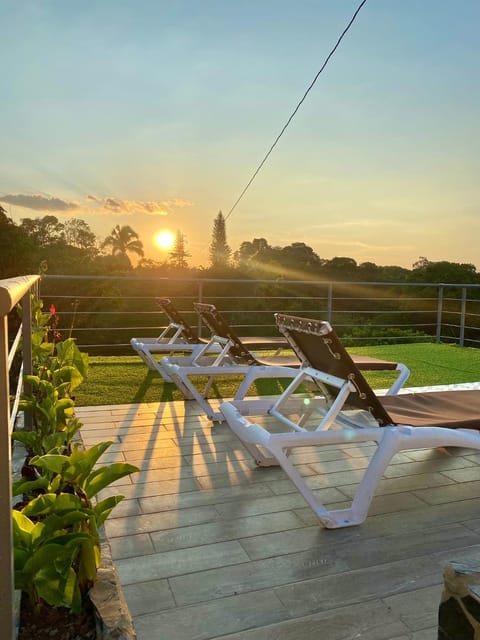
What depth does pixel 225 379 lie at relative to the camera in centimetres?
506

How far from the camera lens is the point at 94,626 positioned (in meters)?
1.08

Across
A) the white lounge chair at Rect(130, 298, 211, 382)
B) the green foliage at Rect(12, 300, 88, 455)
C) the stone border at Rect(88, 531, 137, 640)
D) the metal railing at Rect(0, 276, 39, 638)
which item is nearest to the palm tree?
the white lounge chair at Rect(130, 298, 211, 382)

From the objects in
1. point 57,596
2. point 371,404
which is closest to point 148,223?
point 371,404

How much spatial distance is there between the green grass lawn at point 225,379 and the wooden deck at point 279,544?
1.19 metres

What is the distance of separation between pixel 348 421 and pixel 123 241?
38979mm

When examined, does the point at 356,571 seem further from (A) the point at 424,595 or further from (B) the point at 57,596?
(B) the point at 57,596

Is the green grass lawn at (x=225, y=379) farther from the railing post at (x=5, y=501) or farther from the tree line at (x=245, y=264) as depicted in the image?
the tree line at (x=245, y=264)

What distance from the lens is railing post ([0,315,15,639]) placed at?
2.45ft

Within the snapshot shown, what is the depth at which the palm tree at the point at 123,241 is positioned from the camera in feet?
129

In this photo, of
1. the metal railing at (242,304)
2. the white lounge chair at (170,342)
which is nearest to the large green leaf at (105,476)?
the white lounge chair at (170,342)

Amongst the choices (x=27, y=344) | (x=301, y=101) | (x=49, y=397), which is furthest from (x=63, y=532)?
(x=301, y=101)

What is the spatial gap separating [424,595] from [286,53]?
6880 millimetres

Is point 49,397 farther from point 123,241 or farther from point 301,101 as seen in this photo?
point 123,241

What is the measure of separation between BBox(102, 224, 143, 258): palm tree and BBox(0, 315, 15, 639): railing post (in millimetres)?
39682
